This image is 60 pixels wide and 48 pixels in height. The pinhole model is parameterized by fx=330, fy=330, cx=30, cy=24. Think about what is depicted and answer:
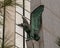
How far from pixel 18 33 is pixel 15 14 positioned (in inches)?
10.0

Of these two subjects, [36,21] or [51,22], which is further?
[51,22]

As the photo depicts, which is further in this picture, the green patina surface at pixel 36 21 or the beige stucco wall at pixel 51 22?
the beige stucco wall at pixel 51 22

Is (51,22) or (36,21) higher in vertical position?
(36,21)

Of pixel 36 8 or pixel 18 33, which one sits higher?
pixel 36 8

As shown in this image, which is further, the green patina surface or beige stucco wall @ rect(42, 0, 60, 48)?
beige stucco wall @ rect(42, 0, 60, 48)

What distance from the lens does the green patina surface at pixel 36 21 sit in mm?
3152

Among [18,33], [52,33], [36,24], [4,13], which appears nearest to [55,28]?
[52,33]

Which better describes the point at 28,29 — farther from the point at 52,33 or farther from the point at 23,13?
the point at 23,13

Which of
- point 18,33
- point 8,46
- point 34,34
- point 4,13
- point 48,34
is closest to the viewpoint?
point 8,46

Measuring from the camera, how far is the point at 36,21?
3.26 meters

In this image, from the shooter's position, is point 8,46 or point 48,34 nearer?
point 8,46

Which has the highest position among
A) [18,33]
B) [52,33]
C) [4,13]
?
[4,13]

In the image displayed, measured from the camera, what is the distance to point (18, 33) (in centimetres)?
423

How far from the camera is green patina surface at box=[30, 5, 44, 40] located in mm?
3152
